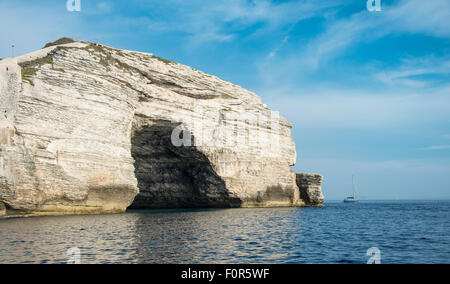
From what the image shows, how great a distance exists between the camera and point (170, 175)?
150 ft

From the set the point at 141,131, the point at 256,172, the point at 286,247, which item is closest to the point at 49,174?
the point at 141,131

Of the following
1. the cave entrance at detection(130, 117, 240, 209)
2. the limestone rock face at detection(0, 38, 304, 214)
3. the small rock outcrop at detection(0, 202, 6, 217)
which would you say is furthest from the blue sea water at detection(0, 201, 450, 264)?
the cave entrance at detection(130, 117, 240, 209)

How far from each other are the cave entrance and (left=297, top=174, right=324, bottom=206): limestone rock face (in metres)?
14.5

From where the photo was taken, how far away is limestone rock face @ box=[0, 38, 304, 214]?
86.4 ft

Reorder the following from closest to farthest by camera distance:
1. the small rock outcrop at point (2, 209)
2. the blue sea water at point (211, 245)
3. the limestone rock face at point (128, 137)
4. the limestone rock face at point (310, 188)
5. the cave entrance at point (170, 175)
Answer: the blue sea water at point (211, 245), the small rock outcrop at point (2, 209), the limestone rock face at point (128, 137), the cave entrance at point (170, 175), the limestone rock face at point (310, 188)

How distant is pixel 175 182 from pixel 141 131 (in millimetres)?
10025

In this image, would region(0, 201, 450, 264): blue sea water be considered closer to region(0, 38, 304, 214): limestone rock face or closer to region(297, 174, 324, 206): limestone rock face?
region(0, 38, 304, 214): limestone rock face

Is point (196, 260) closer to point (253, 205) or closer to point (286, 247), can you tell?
point (286, 247)

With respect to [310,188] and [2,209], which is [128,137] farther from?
[310,188]

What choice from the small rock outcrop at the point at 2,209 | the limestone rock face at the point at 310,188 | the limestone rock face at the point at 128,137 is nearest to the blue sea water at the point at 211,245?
the small rock outcrop at the point at 2,209

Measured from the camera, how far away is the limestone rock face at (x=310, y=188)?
54688mm

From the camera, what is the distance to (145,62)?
39.5 metres

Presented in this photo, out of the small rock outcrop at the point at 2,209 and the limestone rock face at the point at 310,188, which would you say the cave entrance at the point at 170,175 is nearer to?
the limestone rock face at the point at 310,188

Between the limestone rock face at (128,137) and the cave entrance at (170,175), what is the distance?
13 cm
